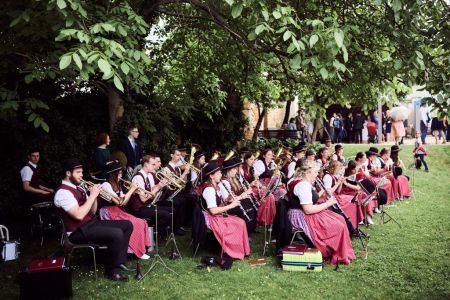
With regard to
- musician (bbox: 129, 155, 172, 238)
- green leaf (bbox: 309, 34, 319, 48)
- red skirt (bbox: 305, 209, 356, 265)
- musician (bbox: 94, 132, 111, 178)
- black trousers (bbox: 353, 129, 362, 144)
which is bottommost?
red skirt (bbox: 305, 209, 356, 265)

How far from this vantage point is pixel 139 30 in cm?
671

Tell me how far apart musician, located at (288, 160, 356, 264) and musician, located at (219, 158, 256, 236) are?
40.3 inches

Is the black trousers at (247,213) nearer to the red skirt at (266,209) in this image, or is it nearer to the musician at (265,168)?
the red skirt at (266,209)

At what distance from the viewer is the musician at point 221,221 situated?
24.6 feet

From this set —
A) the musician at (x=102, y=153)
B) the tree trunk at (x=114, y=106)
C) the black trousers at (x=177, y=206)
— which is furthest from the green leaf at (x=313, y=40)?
the tree trunk at (x=114, y=106)

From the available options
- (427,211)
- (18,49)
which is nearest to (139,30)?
(18,49)

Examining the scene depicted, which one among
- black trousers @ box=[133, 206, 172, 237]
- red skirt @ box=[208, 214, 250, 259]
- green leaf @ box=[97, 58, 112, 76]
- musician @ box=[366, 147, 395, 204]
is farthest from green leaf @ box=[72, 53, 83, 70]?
musician @ box=[366, 147, 395, 204]

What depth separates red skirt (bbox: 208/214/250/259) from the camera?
24.6 feet

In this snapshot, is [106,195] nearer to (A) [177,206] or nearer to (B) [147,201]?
(B) [147,201]

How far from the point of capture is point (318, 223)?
7336 millimetres

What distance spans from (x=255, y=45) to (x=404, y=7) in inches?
154

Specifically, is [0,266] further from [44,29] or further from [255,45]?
[255,45]

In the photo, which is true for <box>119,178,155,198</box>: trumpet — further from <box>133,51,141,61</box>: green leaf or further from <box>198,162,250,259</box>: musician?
<box>133,51,141,61</box>: green leaf

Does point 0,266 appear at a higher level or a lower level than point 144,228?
lower
